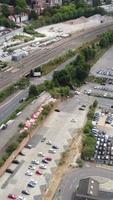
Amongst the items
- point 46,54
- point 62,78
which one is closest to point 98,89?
point 62,78

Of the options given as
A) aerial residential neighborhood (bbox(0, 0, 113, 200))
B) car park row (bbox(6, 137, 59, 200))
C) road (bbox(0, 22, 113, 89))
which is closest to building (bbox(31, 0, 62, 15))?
aerial residential neighborhood (bbox(0, 0, 113, 200))

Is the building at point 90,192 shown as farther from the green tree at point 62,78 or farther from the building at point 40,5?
the building at point 40,5

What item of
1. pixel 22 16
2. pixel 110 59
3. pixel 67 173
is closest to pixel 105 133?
pixel 67 173

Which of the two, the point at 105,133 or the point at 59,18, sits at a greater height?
the point at 59,18

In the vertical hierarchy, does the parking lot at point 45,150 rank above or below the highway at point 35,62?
below

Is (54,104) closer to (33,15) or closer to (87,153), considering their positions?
(87,153)

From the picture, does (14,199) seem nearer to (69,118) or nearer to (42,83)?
(69,118)

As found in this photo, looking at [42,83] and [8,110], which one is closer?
[8,110]

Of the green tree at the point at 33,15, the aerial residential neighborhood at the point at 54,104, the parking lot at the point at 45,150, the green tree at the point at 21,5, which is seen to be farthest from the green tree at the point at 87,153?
the green tree at the point at 21,5
